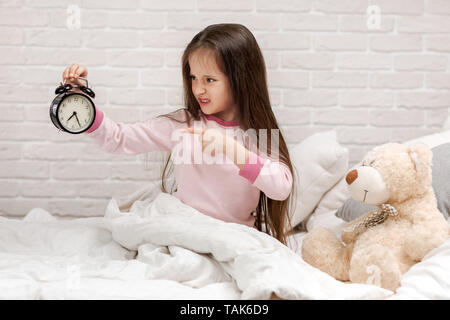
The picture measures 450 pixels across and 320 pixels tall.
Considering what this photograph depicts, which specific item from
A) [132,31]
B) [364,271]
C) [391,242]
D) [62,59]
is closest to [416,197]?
[391,242]

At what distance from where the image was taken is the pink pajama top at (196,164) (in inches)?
57.7

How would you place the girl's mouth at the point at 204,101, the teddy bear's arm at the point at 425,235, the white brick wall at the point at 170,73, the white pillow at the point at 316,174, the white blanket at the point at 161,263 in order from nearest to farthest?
the white blanket at the point at 161,263 < the teddy bear's arm at the point at 425,235 < the girl's mouth at the point at 204,101 < the white pillow at the point at 316,174 < the white brick wall at the point at 170,73

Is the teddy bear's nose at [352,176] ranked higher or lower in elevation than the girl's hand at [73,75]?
lower

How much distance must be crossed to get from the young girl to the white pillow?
7.3 inches

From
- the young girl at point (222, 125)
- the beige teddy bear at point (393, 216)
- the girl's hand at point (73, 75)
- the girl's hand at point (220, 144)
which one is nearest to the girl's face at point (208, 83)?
the young girl at point (222, 125)

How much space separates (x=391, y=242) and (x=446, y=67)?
1.13 meters

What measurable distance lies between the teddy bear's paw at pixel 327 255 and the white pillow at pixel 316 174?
0.39 m

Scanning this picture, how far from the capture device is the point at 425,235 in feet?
3.94

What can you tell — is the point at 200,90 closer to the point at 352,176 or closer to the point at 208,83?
the point at 208,83

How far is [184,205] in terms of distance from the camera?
1.43 meters

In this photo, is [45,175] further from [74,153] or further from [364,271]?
[364,271]

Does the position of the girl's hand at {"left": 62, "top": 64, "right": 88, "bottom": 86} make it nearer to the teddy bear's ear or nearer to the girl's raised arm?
the girl's raised arm

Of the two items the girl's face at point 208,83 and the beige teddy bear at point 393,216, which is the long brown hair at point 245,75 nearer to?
the girl's face at point 208,83

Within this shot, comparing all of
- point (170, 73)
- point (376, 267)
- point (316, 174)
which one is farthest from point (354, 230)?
point (170, 73)
